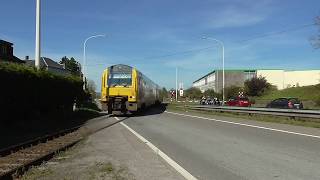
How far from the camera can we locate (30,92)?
23.1 m

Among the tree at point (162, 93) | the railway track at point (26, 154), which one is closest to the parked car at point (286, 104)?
the railway track at point (26, 154)

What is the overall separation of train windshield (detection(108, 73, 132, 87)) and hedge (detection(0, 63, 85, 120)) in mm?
6245

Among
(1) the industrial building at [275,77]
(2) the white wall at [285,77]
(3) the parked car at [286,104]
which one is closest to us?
(3) the parked car at [286,104]

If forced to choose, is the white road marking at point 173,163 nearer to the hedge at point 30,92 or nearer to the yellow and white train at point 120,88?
the hedge at point 30,92

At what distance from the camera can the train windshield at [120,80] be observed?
3866 centimetres

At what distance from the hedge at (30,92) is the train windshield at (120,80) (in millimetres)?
6245

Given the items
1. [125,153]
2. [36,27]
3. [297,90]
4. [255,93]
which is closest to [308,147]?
[125,153]

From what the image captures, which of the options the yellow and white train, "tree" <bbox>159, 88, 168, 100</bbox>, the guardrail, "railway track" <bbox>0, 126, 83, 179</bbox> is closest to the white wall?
"tree" <bbox>159, 88, 168, 100</bbox>

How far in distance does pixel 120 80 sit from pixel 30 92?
15.9 metres

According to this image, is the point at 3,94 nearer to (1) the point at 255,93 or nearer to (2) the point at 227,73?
(1) the point at 255,93

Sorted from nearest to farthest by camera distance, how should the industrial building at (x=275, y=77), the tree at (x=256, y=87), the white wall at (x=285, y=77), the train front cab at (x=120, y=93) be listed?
the train front cab at (x=120, y=93)
the tree at (x=256, y=87)
the industrial building at (x=275, y=77)
the white wall at (x=285, y=77)

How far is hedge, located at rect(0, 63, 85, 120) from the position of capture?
66.2ft

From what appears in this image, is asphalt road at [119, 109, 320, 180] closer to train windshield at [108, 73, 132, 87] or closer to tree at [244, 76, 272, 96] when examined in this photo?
train windshield at [108, 73, 132, 87]

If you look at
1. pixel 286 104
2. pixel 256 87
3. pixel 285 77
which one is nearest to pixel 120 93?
pixel 286 104
